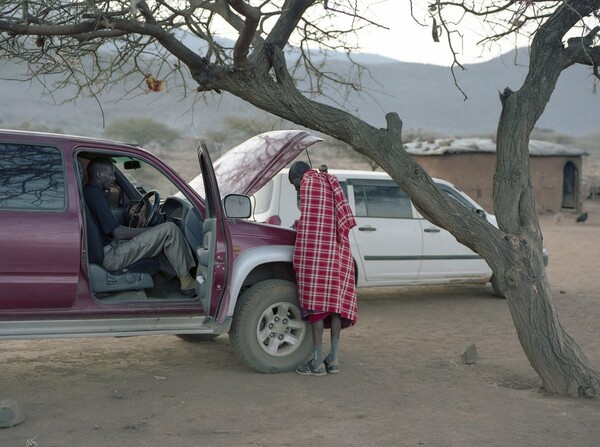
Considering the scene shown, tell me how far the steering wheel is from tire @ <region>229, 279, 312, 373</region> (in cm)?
99

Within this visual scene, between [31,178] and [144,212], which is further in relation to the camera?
[144,212]

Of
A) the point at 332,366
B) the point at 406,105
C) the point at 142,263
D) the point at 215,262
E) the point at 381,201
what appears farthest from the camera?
the point at 406,105

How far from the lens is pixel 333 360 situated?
704cm

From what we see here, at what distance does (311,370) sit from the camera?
6938mm

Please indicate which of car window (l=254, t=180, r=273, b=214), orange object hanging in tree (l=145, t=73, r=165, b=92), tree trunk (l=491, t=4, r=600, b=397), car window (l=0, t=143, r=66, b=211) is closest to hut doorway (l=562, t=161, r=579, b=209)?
car window (l=254, t=180, r=273, b=214)

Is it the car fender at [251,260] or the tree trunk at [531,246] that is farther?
the car fender at [251,260]

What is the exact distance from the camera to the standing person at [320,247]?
679cm

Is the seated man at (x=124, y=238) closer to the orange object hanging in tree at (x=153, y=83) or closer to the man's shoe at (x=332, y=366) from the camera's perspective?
the man's shoe at (x=332, y=366)

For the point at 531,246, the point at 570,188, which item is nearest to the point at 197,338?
the point at 531,246

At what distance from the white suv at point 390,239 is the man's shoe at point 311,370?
314cm

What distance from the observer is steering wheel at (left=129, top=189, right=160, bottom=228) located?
6.93 metres

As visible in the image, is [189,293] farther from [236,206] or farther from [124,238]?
[236,206]

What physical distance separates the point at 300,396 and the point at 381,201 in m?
4.62

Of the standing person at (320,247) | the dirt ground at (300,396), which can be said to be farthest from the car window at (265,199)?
the standing person at (320,247)
